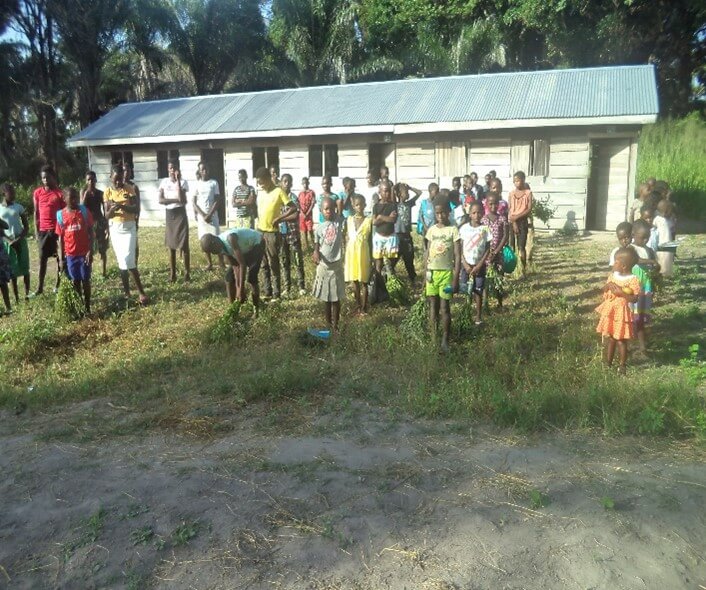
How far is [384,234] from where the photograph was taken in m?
8.11

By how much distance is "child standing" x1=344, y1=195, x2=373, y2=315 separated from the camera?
24.5 ft

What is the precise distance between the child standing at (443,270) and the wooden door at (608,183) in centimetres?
959

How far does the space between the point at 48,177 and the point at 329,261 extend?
13.4ft

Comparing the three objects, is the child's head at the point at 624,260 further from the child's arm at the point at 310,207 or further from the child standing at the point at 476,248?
the child's arm at the point at 310,207

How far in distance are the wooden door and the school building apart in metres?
0.02

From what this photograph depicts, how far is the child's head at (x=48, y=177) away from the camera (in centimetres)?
847

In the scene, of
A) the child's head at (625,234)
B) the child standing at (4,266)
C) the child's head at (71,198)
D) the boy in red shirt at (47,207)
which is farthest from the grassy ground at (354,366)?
the child's head at (71,198)

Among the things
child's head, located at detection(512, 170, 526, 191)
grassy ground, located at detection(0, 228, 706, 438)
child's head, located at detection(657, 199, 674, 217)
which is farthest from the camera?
child's head, located at detection(512, 170, 526, 191)

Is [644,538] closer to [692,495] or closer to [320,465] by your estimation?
[692,495]

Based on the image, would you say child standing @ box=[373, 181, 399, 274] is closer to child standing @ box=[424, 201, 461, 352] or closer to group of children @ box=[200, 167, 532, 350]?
group of children @ box=[200, 167, 532, 350]

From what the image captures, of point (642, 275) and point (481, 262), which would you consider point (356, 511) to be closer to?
point (481, 262)

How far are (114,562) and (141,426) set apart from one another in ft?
5.70

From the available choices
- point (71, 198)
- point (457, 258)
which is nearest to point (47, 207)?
point (71, 198)

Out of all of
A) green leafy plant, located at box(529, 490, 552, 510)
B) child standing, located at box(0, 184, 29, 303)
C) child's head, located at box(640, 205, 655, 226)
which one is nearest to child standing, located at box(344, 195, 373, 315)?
child's head, located at box(640, 205, 655, 226)
